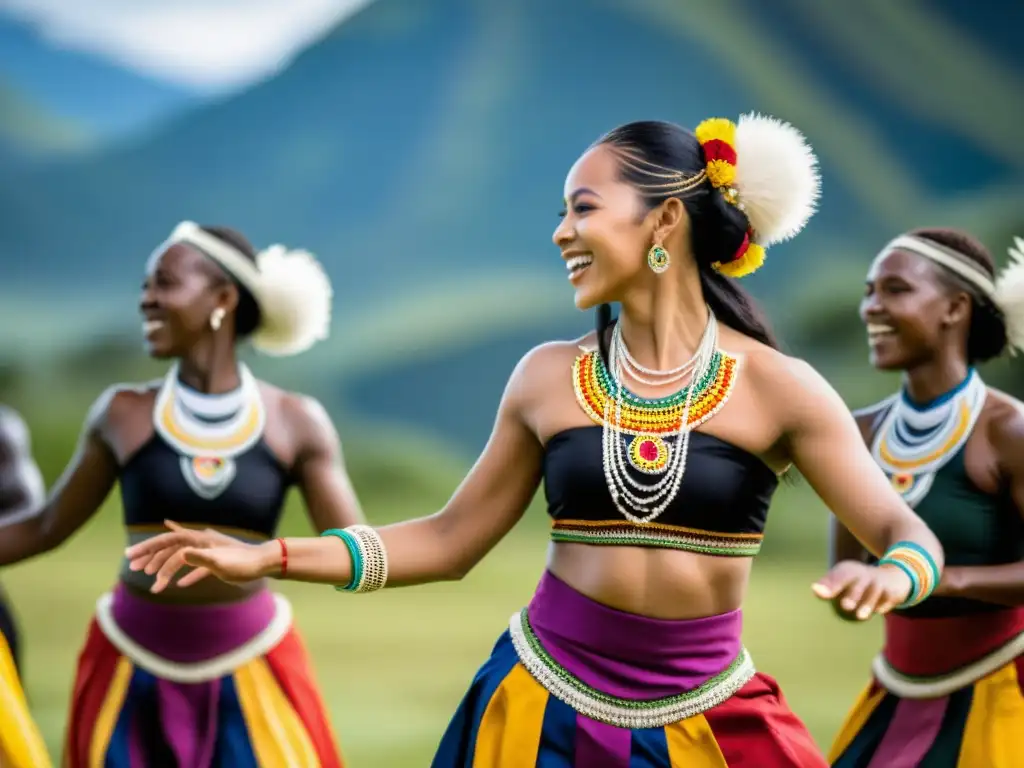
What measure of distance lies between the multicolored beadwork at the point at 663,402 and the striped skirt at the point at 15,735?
1.27 metres

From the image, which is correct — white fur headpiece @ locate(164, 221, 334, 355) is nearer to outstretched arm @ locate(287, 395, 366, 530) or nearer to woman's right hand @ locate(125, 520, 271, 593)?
outstretched arm @ locate(287, 395, 366, 530)

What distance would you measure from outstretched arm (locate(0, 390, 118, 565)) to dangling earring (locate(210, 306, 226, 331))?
295 millimetres

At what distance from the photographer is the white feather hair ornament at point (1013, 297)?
3.49 meters

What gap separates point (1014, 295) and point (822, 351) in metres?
7.57

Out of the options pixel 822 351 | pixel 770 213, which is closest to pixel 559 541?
pixel 770 213

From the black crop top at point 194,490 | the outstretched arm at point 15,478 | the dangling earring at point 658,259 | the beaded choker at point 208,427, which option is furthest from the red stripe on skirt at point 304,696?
the dangling earring at point 658,259

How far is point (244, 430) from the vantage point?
3654mm

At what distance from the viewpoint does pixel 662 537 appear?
233 centimetres

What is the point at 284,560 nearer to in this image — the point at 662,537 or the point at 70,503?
the point at 662,537

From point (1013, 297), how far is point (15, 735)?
2271 mm

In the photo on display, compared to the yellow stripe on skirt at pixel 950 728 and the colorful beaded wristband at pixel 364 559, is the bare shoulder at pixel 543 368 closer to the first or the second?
the colorful beaded wristband at pixel 364 559

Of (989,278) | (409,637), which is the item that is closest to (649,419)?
(989,278)

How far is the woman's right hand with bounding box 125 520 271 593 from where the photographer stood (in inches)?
87.6

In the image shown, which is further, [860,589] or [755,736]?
[755,736]
